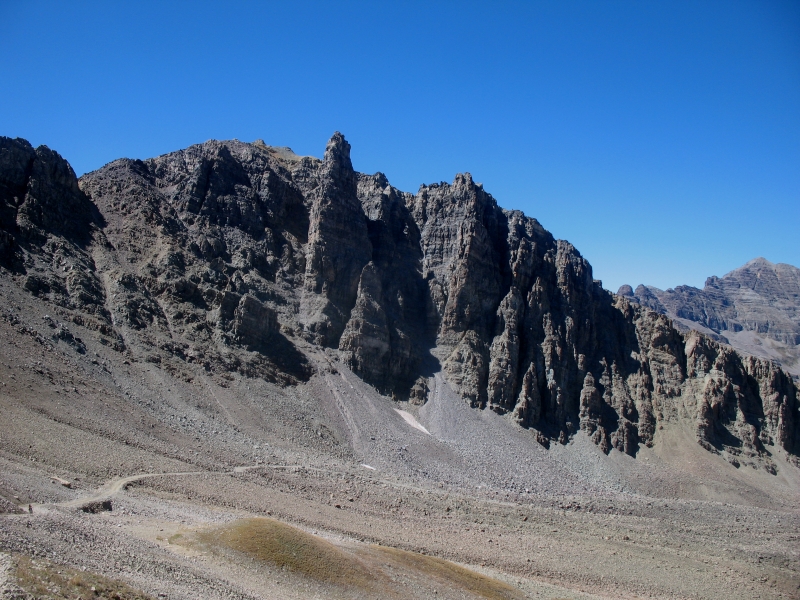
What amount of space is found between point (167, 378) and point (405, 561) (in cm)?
4899

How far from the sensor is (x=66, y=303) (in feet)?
277

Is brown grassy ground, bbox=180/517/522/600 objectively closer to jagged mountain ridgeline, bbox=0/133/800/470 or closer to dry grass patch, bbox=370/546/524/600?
dry grass patch, bbox=370/546/524/600

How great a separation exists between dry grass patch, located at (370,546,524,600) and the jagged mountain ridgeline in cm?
5151

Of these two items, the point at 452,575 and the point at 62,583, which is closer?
the point at 62,583

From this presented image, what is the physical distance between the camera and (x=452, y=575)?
44.2m

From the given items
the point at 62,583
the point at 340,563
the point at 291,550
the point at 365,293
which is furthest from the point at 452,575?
the point at 365,293

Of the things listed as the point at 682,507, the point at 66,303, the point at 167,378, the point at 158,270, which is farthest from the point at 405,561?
the point at 158,270

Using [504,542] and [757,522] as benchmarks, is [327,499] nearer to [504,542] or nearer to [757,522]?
[504,542]

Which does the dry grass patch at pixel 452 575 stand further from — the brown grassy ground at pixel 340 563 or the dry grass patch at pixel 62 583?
the dry grass patch at pixel 62 583

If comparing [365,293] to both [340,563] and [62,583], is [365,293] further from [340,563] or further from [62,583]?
[62,583]

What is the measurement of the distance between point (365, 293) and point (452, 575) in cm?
7170

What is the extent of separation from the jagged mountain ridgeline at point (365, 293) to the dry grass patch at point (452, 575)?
2028 inches

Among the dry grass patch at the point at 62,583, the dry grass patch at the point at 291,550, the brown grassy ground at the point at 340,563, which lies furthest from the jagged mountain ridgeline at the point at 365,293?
the dry grass patch at the point at 62,583

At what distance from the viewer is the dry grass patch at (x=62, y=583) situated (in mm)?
22734
